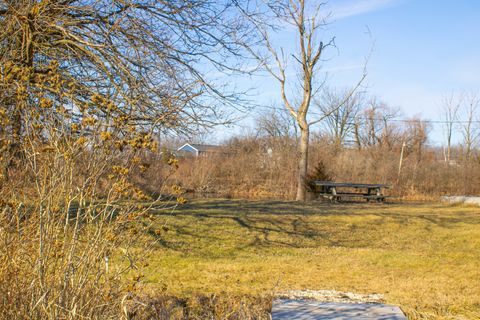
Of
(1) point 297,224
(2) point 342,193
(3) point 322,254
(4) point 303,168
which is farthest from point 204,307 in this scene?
(4) point 303,168

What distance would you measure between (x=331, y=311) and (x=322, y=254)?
398 cm

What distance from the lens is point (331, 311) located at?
12.4 ft

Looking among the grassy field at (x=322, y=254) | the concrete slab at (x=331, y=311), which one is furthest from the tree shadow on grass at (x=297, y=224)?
the concrete slab at (x=331, y=311)

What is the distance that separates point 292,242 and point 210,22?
14.2 ft

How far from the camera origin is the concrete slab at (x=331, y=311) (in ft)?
11.9

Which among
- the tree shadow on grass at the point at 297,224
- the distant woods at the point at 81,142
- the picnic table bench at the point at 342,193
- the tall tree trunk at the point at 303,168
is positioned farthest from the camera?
the tall tree trunk at the point at 303,168

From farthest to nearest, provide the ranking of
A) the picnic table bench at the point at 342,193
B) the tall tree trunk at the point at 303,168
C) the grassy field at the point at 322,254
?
the tall tree trunk at the point at 303,168 < the picnic table bench at the point at 342,193 < the grassy field at the point at 322,254

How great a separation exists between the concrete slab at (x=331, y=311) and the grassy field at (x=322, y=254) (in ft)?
1.37

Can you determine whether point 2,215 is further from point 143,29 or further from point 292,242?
point 292,242

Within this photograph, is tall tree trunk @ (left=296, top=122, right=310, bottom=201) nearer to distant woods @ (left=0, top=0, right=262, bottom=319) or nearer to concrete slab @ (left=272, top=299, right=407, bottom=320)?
distant woods @ (left=0, top=0, right=262, bottom=319)

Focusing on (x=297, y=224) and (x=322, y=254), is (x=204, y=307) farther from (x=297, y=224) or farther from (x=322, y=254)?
(x=297, y=224)

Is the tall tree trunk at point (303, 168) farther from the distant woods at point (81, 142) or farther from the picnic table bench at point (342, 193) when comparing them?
the distant woods at point (81, 142)

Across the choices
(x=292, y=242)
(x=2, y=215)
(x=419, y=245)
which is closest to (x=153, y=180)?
(x=2, y=215)

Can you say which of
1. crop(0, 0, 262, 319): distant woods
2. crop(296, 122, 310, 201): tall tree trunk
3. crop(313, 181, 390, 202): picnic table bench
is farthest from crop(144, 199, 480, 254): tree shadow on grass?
crop(296, 122, 310, 201): tall tree trunk
